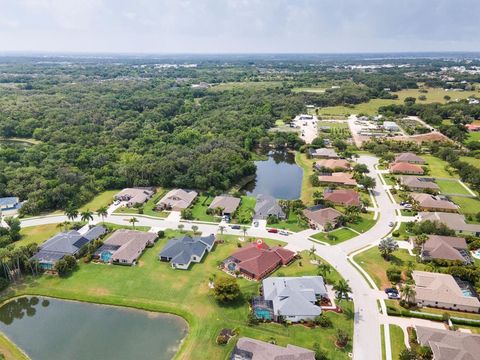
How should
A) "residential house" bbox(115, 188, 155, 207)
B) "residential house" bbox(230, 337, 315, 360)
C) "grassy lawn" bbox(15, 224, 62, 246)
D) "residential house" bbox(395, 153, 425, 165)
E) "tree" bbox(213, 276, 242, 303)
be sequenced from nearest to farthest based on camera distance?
"residential house" bbox(230, 337, 315, 360) < "tree" bbox(213, 276, 242, 303) < "grassy lawn" bbox(15, 224, 62, 246) < "residential house" bbox(115, 188, 155, 207) < "residential house" bbox(395, 153, 425, 165)

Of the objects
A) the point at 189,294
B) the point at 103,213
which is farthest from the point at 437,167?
the point at 103,213

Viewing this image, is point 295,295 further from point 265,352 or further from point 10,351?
point 10,351

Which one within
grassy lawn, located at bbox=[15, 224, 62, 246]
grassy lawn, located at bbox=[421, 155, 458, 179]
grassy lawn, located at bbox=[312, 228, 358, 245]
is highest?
grassy lawn, located at bbox=[312, 228, 358, 245]

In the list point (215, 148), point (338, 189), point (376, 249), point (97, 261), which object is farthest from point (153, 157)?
point (376, 249)

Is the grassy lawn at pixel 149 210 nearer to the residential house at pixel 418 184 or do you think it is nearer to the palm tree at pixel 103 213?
the palm tree at pixel 103 213

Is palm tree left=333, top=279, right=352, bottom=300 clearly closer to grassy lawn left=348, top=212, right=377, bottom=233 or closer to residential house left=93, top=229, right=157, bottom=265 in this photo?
grassy lawn left=348, top=212, right=377, bottom=233

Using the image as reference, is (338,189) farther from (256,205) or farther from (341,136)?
(341,136)

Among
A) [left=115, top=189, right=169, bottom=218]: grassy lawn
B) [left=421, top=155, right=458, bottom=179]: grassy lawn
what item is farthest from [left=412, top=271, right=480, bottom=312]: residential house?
[left=421, top=155, right=458, bottom=179]: grassy lawn
